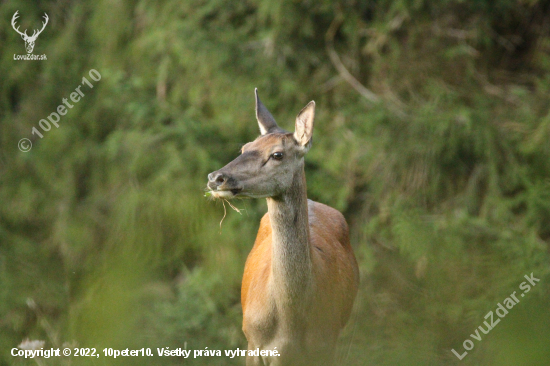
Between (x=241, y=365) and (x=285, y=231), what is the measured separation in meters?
3.54

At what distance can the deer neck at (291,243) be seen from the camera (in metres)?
4.32

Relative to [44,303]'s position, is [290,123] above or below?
above

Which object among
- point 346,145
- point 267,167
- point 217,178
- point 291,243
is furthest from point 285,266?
point 346,145

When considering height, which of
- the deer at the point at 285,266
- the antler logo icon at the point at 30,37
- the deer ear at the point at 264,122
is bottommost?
the deer at the point at 285,266

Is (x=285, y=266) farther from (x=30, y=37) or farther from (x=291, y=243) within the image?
(x=30, y=37)

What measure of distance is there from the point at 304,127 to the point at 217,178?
851mm

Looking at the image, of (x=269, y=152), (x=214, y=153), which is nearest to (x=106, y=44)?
(x=214, y=153)

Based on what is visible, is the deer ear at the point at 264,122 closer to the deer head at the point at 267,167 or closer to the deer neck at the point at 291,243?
the deer head at the point at 267,167

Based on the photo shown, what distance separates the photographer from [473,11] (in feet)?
28.2

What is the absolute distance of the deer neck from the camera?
4.32 metres

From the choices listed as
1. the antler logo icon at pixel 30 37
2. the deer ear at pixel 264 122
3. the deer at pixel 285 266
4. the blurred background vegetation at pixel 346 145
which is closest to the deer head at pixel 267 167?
the deer at pixel 285 266

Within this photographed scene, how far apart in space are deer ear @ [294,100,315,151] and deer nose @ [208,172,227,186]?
735mm

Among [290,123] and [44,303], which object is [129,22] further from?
[44,303]

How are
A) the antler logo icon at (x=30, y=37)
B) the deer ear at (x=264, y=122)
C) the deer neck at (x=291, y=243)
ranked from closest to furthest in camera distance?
1. the deer neck at (x=291, y=243)
2. the deer ear at (x=264, y=122)
3. the antler logo icon at (x=30, y=37)
